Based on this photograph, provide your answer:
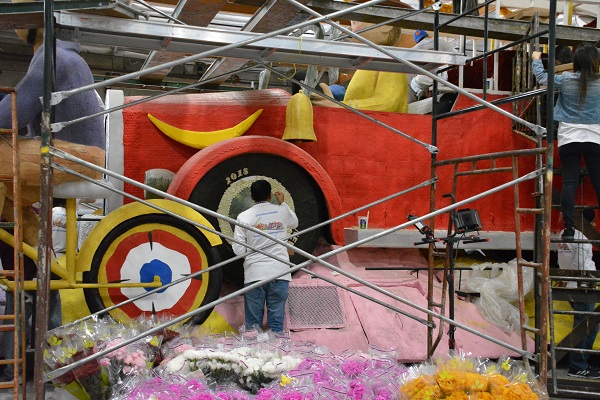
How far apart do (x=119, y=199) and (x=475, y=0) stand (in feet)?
12.6

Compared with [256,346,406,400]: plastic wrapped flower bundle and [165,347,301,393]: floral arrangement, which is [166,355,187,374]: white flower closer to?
[165,347,301,393]: floral arrangement

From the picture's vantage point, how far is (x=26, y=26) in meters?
3.99

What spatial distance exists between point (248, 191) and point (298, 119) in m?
0.77

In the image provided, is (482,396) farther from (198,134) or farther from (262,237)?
(198,134)

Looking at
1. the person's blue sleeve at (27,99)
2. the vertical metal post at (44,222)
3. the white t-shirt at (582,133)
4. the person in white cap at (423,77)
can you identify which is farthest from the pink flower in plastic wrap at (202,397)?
the person in white cap at (423,77)

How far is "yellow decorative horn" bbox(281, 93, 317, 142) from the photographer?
5.91 metres

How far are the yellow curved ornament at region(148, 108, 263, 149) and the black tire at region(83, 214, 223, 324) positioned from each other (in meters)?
0.93

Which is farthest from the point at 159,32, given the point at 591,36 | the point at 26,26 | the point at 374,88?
the point at 591,36

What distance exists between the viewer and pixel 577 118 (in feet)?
18.2

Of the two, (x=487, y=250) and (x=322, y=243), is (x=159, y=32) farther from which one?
(x=487, y=250)

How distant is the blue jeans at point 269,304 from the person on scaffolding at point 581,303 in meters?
2.23

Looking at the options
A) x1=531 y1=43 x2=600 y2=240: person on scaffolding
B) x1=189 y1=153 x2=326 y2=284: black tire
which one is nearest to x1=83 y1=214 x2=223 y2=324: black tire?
x1=189 y1=153 x2=326 y2=284: black tire

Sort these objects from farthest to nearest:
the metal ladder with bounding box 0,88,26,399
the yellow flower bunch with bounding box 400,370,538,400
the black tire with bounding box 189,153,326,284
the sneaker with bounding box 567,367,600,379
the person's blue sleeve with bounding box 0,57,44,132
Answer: the black tire with bounding box 189,153,326,284 < the sneaker with bounding box 567,367,600,379 < the person's blue sleeve with bounding box 0,57,44,132 < the metal ladder with bounding box 0,88,26,399 < the yellow flower bunch with bounding box 400,370,538,400

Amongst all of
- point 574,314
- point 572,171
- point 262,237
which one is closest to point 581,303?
point 574,314
